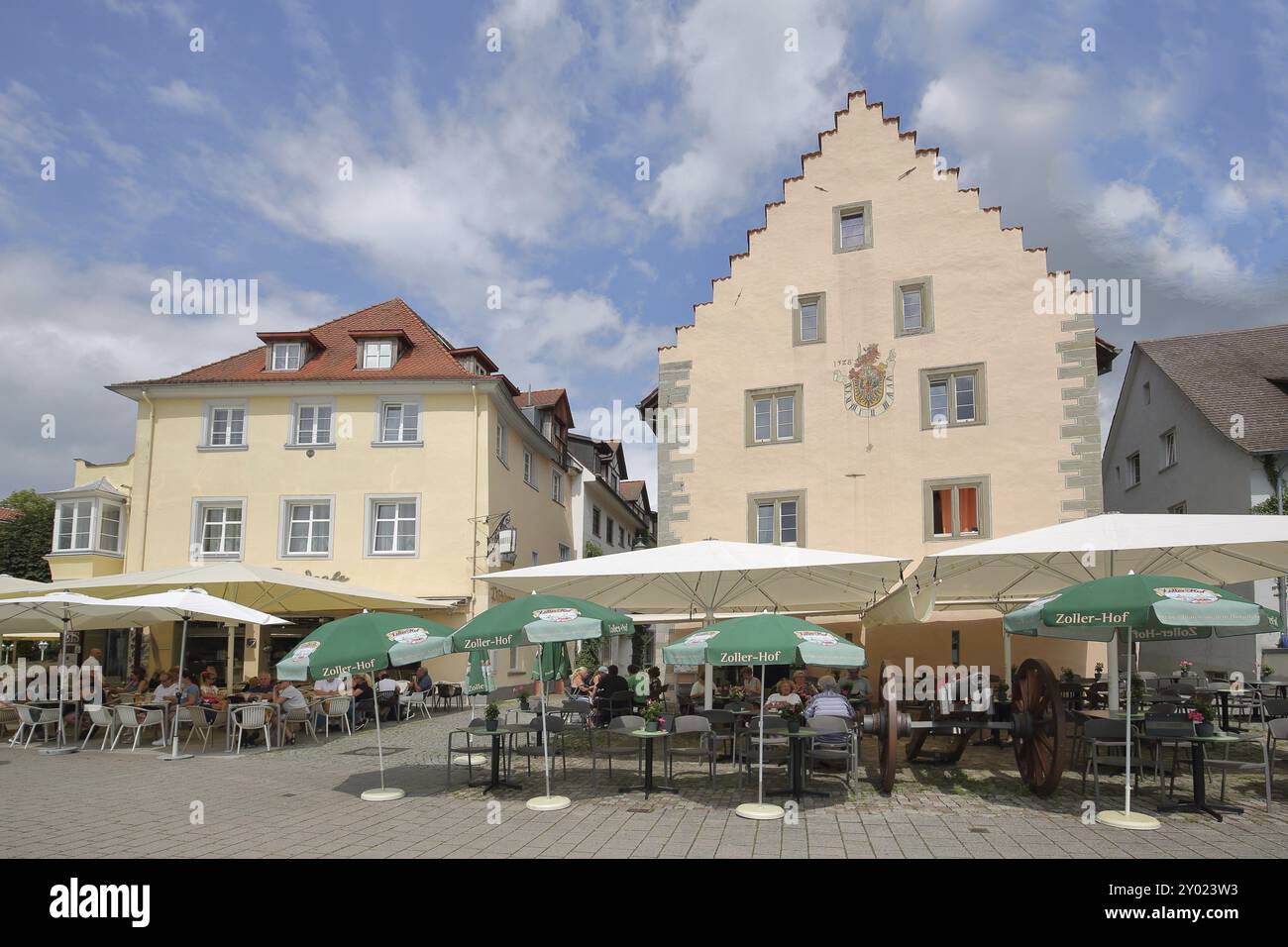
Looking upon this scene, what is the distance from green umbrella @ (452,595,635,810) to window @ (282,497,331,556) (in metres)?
16.5

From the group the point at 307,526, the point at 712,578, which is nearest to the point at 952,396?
the point at 712,578

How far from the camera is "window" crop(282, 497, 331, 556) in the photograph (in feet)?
84.2

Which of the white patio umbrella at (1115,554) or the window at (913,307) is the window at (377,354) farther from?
the white patio umbrella at (1115,554)

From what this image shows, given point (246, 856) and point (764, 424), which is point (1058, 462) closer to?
point (764, 424)

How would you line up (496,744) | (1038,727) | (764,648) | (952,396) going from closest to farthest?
(764,648) < (1038,727) < (496,744) < (952,396)

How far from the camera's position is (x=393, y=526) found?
25.6 meters

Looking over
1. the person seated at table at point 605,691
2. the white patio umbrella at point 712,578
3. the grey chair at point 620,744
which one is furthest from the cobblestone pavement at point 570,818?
the white patio umbrella at point 712,578

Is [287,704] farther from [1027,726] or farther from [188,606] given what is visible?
[1027,726]

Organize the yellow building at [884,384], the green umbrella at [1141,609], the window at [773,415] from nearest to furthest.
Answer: the green umbrella at [1141,609], the yellow building at [884,384], the window at [773,415]

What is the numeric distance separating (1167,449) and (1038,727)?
20.8 m

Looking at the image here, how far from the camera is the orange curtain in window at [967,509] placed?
21531mm

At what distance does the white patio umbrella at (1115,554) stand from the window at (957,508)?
495 centimetres

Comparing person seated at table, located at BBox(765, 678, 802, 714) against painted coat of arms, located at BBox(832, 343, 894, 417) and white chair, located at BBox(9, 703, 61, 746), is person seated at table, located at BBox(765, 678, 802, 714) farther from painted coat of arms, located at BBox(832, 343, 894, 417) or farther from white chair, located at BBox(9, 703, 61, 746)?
white chair, located at BBox(9, 703, 61, 746)

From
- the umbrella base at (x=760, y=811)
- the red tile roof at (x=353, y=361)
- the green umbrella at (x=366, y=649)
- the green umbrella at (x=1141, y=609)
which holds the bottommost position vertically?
the umbrella base at (x=760, y=811)
